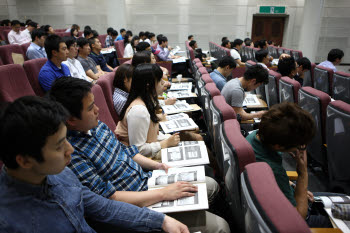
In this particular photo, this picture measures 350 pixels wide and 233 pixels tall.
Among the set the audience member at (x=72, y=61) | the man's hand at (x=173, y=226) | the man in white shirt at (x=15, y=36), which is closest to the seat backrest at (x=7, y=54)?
the audience member at (x=72, y=61)

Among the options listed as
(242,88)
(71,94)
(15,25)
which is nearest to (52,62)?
(71,94)

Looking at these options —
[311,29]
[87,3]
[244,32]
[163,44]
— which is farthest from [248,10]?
[87,3]

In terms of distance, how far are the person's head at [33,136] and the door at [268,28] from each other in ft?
35.8

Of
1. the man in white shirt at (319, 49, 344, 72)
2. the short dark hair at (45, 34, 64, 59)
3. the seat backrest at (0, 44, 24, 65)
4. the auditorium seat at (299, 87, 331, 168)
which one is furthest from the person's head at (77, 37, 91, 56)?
the man in white shirt at (319, 49, 344, 72)

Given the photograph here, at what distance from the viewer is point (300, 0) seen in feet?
31.4

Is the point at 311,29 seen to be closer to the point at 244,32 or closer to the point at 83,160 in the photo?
the point at 244,32

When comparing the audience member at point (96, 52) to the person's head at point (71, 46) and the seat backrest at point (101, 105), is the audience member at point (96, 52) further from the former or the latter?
the seat backrest at point (101, 105)

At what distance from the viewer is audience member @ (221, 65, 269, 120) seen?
2449mm

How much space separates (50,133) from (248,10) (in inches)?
423

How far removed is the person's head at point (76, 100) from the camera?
3.43ft

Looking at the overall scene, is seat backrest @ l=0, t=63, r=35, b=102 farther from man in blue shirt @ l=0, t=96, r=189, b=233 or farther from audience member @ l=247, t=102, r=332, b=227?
audience member @ l=247, t=102, r=332, b=227

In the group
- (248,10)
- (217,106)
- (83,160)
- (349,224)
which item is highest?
(248,10)

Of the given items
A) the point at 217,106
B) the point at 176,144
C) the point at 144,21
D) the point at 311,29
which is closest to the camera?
the point at 217,106

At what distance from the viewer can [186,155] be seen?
4.98 ft
